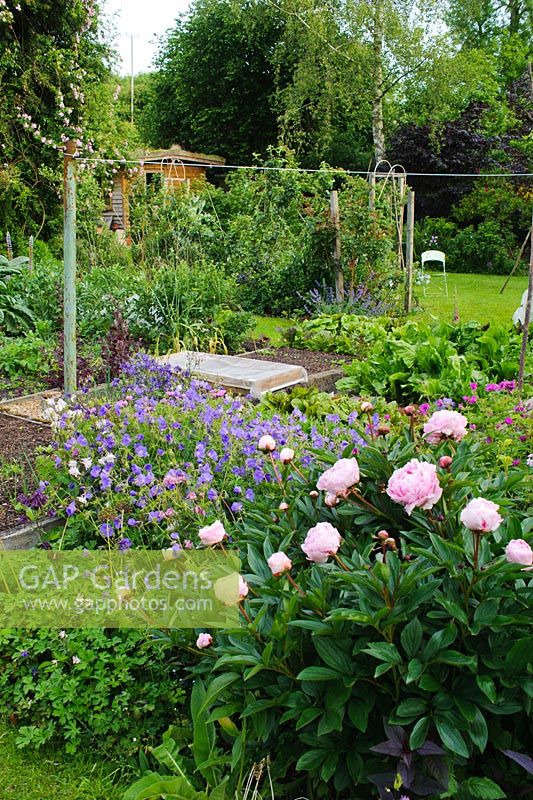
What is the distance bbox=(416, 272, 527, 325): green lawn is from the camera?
31.7 ft

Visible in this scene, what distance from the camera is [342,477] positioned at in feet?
5.34

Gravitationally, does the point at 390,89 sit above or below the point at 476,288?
above

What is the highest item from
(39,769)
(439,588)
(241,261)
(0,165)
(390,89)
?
(390,89)

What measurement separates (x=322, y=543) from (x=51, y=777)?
3.78ft

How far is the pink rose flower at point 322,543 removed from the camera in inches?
58.1

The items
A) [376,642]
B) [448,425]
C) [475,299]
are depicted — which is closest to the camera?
[376,642]

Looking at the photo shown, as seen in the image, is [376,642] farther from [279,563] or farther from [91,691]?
[91,691]

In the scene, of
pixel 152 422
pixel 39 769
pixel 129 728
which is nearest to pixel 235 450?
pixel 152 422

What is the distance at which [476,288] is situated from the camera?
1285 centimetres

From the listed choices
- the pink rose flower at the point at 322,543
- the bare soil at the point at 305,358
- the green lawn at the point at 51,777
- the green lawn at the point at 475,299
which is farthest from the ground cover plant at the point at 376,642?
the green lawn at the point at 475,299

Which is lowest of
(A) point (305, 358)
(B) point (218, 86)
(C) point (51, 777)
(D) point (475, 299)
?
(C) point (51, 777)

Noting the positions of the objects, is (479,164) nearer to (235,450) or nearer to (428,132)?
(428,132)

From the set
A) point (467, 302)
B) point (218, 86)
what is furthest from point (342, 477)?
point (218, 86)

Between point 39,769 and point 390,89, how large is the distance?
1896 centimetres
